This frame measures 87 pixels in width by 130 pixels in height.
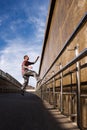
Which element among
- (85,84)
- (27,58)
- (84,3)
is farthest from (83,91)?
(27,58)

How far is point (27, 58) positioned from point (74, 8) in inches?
279

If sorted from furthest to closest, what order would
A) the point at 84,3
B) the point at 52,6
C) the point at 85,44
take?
the point at 52,6 → the point at 84,3 → the point at 85,44

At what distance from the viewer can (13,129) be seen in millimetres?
2883

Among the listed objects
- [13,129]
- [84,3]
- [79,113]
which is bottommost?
[13,129]

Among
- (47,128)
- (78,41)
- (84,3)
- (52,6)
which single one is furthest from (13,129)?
(52,6)

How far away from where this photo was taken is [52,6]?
997 centimetres

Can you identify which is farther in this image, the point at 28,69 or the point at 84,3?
the point at 28,69

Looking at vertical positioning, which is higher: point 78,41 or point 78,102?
point 78,41

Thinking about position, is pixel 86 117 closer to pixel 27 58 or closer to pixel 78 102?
pixel 78 102

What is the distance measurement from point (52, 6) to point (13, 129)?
764 cm

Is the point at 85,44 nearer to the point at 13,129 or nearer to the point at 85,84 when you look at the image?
the point at 85,84

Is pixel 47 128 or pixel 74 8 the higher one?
pixel 74 8

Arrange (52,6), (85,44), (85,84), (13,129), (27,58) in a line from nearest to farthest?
(13,129) < (85,84) < (85,44) < (52,6) < (27,58)

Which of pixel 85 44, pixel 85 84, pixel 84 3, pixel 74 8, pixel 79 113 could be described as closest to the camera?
pixel 79 113
